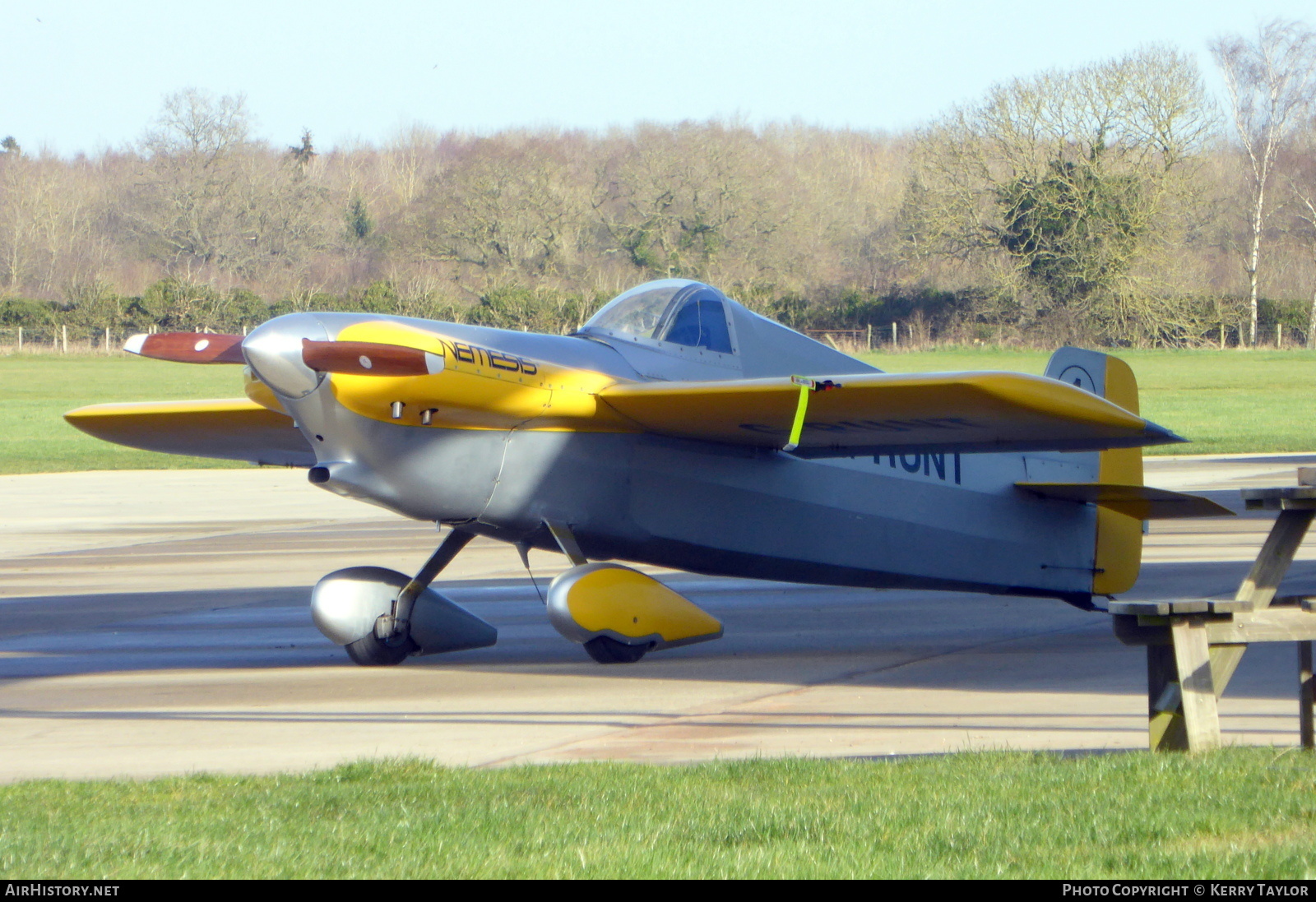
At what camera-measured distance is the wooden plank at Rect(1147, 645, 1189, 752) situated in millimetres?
5742

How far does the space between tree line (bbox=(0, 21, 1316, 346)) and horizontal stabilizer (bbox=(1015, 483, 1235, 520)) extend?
137ft

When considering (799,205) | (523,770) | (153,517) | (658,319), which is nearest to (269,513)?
(153,517)

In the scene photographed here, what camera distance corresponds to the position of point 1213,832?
448 cm

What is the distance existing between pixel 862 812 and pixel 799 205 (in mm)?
68960

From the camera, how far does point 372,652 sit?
9367mm

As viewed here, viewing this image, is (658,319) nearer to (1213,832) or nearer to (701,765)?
(701,765)

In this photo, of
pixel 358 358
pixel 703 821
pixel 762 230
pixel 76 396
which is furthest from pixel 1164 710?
pixel 762 230

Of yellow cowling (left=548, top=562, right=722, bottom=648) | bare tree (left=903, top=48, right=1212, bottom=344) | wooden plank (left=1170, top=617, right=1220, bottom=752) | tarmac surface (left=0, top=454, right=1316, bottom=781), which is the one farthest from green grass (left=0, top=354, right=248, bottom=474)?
bare tree (left=903, top=48, right=1212, bottom=344)

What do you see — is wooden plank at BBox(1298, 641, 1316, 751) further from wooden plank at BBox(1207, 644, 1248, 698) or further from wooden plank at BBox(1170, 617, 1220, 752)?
wooden plank at BBox(1170, 617, 1220, 752)

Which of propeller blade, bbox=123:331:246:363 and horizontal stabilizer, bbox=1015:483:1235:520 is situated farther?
horizontal stabilizer, bbox=1015:483:1235:520

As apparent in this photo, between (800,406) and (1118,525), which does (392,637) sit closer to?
(800,406)

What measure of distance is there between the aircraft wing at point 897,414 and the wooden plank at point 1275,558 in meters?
1.92

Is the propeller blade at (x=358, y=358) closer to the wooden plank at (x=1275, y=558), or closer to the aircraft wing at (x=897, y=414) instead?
the aircraft wing at (x=897, y=414)

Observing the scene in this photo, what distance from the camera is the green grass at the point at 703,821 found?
13.9ft
